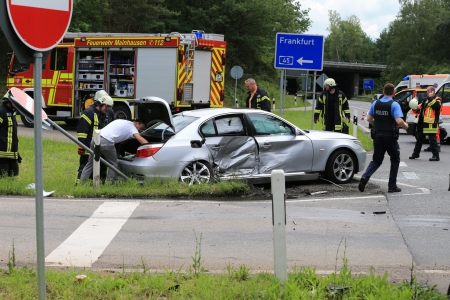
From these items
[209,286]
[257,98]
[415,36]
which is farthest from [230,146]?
[415,36]

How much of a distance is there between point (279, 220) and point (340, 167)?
739 cm

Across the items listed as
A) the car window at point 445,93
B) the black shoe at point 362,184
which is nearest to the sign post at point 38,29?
the black shoe at point 362,184

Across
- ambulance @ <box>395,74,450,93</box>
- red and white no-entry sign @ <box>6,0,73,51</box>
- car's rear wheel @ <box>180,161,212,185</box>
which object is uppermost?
ambulance @ <box>395,74,450,93</box>

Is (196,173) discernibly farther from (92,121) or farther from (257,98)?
(257,98)

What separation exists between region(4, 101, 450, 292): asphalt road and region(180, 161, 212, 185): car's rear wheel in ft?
2.84

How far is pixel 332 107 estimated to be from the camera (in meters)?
15.1

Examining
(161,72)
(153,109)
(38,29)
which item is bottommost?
(153,109)

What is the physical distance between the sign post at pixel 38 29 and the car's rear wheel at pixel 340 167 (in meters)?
8.53

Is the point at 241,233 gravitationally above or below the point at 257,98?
below

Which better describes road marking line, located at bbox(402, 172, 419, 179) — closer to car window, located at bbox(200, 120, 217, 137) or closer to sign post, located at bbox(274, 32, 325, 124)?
sign post, located at bbox(274, 32, 325, 124)

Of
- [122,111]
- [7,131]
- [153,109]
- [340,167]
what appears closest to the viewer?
[7,131]

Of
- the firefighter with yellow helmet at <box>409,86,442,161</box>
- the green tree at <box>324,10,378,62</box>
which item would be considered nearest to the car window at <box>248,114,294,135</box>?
the firefighter with yellow helmet at <box>409,86,442,161</box>

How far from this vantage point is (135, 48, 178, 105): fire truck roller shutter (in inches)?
848

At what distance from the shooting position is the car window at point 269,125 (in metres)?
11.8
